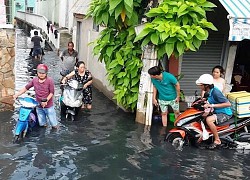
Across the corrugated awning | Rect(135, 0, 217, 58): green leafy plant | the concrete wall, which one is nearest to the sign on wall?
the corrugated awning

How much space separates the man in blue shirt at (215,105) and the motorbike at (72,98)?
10.4 feet

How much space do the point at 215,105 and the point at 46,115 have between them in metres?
3.66

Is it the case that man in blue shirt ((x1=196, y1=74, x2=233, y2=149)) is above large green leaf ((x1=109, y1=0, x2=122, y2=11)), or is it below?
below

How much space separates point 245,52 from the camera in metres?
12.0

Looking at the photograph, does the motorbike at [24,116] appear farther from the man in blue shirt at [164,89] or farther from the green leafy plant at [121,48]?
the man in blue shirt at [164,89]

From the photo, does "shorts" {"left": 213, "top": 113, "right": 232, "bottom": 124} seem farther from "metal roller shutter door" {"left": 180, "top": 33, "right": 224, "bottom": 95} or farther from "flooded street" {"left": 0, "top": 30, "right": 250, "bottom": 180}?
"metal roller shutter door" {"left": 180, "top": 33, "right": 224, "bottom": 95}

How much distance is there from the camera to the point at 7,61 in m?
9.45

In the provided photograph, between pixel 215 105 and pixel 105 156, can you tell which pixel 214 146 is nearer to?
pixel 215 105

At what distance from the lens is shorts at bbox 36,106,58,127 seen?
8070mm

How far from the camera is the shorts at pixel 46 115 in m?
8.07

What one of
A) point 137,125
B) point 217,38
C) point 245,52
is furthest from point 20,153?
point 245,52

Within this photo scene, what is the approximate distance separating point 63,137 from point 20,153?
4.17 feet

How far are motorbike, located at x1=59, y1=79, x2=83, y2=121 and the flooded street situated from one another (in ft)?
1.02

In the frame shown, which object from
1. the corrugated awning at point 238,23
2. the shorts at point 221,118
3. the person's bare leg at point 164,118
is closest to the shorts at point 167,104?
the person's bare leg at point 164,118
